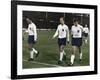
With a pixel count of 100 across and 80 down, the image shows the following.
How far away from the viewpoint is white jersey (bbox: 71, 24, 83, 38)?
2.35 metres

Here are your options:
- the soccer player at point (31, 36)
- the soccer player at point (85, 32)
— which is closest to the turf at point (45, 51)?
the soccer player at point (31, 36)

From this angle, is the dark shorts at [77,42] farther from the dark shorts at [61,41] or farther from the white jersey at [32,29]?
the white jersey at [32,29]

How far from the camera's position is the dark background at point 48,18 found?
2.19m

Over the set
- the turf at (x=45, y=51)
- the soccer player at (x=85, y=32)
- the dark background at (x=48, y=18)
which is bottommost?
the turf at (x=45, y=51)

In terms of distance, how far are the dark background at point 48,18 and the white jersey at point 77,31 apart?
4 cm

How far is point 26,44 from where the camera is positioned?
7.12 ft

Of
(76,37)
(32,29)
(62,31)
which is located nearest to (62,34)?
(62,31)

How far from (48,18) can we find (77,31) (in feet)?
1.10

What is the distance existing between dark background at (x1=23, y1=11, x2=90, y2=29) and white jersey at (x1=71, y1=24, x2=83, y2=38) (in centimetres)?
4

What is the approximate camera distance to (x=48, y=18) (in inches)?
88.5

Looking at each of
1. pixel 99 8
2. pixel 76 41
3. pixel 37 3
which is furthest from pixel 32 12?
pixel 99 8

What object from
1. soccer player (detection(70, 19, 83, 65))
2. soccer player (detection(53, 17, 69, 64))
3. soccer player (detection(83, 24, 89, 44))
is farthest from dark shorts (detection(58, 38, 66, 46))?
soccer player (detection(83, 24, 89, 44))

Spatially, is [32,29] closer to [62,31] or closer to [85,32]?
[62,31]

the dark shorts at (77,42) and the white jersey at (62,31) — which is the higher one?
the white jersey at (62,31)
